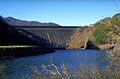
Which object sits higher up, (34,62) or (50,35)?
(50,35)

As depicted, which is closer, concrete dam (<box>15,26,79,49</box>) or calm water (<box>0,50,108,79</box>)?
calm water (<box>0,50,108,79</box>)

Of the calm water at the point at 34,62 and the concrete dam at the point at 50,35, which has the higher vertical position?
the concrete dam at the point at 50,35

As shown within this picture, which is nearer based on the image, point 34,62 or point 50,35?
point 34,62

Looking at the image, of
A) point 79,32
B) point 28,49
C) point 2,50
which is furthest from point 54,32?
point 2,50

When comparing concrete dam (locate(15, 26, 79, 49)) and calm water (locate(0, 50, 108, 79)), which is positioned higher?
concrete dam (locate(15, 26, 79, 49))

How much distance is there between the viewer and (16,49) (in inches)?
1297

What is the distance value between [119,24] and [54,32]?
63.2m

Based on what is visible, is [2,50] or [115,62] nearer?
[115,62]

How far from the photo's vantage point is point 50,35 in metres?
68.6

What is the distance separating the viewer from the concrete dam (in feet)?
213

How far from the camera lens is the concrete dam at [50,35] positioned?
64875 millimetres

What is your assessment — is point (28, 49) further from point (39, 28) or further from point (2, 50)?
point (39, 28)

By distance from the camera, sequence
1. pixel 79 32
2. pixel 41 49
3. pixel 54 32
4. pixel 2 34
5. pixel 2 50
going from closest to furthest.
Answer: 1. pixel 2 50
2. pixel 41 49
3. pixel 2 34
4. pixel 54 32
5. pixel 79 32

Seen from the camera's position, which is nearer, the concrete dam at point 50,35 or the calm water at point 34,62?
the calm water at point 34,62
